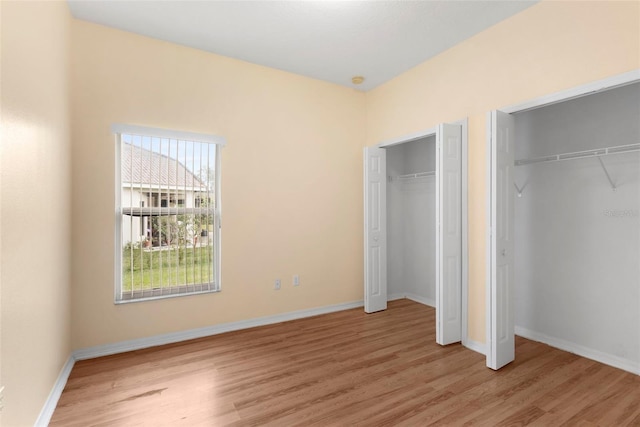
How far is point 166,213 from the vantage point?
129 inches

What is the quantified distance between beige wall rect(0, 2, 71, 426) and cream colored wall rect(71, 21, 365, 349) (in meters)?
0.32

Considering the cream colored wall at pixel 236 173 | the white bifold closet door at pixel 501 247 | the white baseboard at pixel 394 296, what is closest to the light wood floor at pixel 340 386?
the white bifold closet door at pixel 501 247

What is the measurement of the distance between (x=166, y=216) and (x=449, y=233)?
2904 millimetres

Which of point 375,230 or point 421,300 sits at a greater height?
point 375,230

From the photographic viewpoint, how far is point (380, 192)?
4.35 m

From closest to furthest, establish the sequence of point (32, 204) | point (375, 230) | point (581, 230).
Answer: point (32, 204) → point (581, 230) → point (375, 230)

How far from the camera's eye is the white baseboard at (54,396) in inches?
77.1

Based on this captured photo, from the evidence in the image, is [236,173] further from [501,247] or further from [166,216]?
[501,247]

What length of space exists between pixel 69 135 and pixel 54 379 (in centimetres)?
196

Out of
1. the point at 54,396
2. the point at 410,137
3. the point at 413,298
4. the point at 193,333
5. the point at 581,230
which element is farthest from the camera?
the point at 413,298

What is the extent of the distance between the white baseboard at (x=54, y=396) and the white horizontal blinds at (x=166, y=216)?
680 millimetres

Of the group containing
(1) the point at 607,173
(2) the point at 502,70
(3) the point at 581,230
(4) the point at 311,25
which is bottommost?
(3) the point at 581,230

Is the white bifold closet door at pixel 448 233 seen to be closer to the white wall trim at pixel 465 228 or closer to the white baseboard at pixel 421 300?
the white wall trim at pixel 465 228

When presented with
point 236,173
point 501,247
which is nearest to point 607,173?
point 501,247
